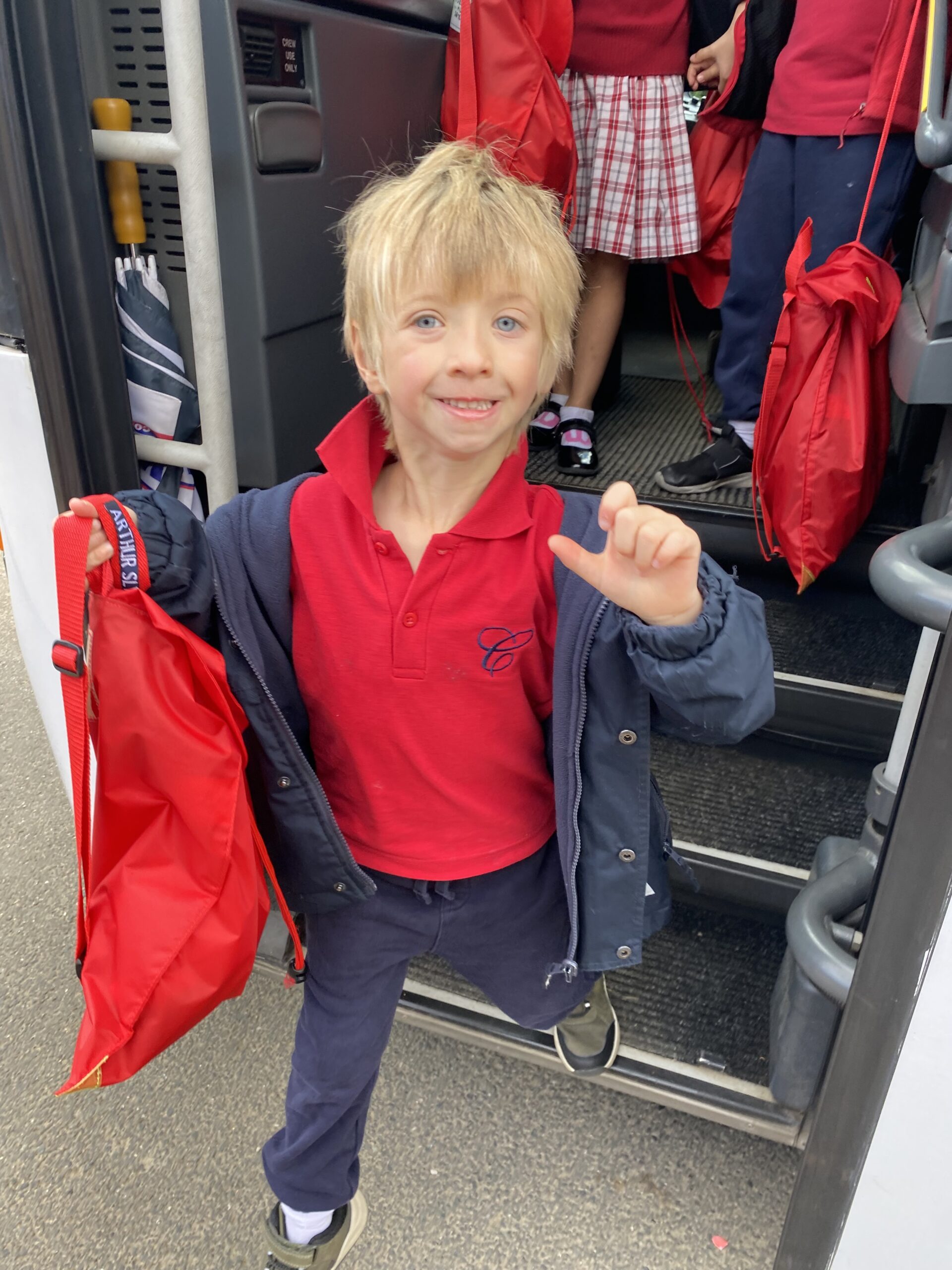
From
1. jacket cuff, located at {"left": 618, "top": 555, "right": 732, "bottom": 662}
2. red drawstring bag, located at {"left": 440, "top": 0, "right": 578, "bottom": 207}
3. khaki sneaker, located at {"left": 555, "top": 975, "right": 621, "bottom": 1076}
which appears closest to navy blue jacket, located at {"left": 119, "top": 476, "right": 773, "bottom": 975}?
jacket cuff, located at {"left": 618, "top": 555, "right": 732, "bottom": 662}

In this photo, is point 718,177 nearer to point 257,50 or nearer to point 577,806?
point 257,50

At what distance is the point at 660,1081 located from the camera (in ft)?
4.68

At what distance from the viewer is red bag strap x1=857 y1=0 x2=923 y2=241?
151 cm

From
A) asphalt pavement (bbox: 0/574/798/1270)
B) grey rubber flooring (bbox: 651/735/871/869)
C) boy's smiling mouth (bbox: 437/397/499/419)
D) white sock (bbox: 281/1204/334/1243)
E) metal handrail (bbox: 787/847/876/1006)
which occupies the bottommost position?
asphalt pavement (bbox: 0/574/798/1270)

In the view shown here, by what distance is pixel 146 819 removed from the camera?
1.08m

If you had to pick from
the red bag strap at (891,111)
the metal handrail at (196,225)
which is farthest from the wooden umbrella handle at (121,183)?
the red bag strap at (891,111)

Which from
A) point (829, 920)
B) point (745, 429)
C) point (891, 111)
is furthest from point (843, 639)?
point (891, 111)

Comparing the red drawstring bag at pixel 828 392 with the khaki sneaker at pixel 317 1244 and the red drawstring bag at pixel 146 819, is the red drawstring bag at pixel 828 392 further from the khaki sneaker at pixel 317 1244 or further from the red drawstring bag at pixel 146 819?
the khaki sneaker at pixel 317 1244

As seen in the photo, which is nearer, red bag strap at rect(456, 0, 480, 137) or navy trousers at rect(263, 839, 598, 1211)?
navy trousers at rect(263, 839, 598, 1211)

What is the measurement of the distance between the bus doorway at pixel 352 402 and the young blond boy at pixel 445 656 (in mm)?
235

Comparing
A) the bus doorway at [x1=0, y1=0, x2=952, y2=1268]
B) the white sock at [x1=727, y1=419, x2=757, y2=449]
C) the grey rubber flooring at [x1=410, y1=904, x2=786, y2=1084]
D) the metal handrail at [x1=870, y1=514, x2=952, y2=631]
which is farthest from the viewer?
the white sock at [x1=727, y1=419, x2=757, y2=449]

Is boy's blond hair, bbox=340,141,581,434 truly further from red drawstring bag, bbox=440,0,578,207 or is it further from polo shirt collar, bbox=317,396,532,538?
red drawstring bag, bbox=440,0,578,207

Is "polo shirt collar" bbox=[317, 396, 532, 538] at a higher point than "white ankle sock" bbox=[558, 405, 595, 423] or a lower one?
higher

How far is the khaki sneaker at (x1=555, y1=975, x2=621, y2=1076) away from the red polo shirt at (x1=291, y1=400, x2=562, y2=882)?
0.39 metres
